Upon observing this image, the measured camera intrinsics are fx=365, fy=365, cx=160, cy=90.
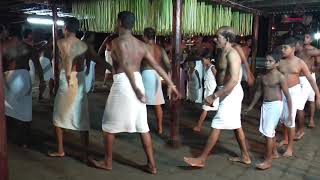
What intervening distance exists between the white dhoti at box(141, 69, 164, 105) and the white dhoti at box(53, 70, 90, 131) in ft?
5.35

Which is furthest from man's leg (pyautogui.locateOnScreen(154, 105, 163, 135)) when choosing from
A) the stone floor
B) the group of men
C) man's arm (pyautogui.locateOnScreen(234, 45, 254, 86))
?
man's arm (pyautogui.locateOnScreen(234, 45, 254, 86))

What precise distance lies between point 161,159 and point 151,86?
1.65m

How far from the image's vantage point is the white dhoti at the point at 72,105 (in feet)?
16.3

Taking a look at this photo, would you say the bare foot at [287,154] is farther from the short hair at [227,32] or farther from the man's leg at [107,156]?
the man's leg at [107,156]

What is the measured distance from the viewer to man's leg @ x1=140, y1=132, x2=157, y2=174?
179 inches

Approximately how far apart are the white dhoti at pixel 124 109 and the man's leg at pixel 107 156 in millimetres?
94

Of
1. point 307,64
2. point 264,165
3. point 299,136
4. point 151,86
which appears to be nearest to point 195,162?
point 264,165

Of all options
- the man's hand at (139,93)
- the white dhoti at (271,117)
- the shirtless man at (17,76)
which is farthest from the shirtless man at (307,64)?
the shirtless man at (17,76)

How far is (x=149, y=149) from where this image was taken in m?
4.59

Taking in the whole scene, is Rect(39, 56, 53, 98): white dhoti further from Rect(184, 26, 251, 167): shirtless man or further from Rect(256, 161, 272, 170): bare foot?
Rect(256, 161, 272, 170): bare foot

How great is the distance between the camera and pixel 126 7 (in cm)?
621

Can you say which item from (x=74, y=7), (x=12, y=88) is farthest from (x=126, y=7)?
(x=12, y=88)

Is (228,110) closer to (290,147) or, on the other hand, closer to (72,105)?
(290,147)

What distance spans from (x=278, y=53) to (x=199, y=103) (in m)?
4.44
